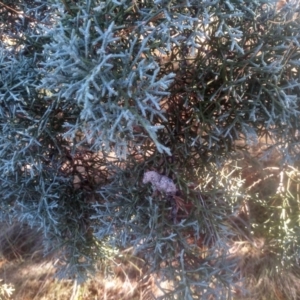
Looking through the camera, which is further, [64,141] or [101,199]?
[101,199]

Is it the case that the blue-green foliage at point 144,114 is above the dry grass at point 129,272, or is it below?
above

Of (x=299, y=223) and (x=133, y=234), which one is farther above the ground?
(x=133, y=234)

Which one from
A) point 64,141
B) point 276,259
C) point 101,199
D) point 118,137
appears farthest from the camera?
point 276,259

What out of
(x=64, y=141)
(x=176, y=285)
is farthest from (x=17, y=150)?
(x=176, y=285)

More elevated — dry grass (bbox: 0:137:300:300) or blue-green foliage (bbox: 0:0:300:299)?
blue-green foliage (bbox: 0:0:300:299)

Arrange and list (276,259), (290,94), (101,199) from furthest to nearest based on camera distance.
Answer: (276,259)
(101,199)
(290,94)

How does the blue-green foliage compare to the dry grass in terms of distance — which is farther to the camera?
the dry grass

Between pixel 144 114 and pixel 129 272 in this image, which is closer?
pixel 144 114

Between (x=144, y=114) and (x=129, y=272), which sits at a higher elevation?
(x=144, y=114)

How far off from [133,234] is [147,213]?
6cm

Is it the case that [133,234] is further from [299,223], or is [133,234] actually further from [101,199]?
[299,223]

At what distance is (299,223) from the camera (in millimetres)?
1004

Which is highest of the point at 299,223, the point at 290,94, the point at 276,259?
the point at 290,94

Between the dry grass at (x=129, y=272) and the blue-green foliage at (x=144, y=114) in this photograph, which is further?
the dry grass at (x=129, y=272)
